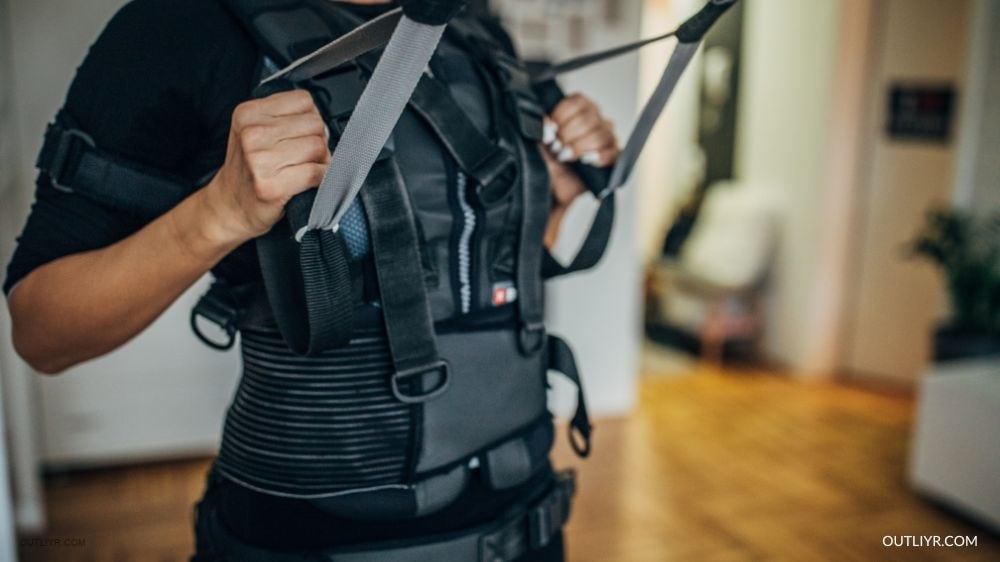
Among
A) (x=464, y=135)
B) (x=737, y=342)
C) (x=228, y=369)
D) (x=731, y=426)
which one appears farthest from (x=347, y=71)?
(x=737, y=342)

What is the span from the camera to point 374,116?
58 centimetres

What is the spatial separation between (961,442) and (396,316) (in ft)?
8.15

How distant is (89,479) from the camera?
2889 mm

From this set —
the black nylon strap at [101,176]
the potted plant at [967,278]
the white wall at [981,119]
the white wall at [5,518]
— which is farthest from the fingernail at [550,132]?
the white wall at [981,119]

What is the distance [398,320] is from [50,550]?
81.0 inches

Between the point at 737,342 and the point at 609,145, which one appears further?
the point at 737,342

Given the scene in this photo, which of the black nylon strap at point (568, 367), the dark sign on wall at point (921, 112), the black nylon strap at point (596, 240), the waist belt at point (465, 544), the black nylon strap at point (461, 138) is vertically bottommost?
the waist belt at point (465, 544)

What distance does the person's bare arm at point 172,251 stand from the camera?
2.00ft

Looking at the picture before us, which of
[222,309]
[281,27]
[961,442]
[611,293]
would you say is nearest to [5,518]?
[222,309]

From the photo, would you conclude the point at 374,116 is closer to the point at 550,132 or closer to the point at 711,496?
the point at 550,132

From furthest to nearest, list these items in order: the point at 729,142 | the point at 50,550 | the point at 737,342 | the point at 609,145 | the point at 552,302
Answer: the point at 729,142, the point at 737,342, the point at 552,302, the point at 50,550, the point at 609,145

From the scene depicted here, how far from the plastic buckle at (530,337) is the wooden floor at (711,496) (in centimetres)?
160

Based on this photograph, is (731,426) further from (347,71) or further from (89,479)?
(347,71)

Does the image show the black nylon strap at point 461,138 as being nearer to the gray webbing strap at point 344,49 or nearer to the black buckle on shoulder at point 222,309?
the gray webbing strap at point 344,49
